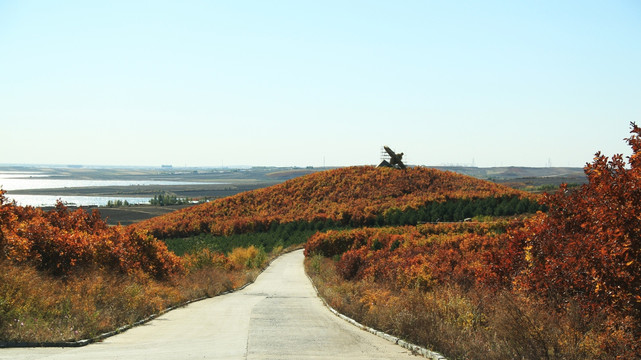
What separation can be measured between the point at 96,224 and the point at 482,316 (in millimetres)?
19385

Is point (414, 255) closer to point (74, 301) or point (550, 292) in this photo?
point (550, 292)

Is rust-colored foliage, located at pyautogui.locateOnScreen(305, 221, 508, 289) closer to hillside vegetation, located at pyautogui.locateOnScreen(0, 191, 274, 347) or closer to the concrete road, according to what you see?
the concrete road

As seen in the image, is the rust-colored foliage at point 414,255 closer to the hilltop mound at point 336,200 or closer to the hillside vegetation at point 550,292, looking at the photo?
the hillside vegetation at point 550,292

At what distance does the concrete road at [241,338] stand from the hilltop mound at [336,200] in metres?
40.4

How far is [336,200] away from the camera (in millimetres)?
70688

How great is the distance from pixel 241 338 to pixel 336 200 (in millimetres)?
57781

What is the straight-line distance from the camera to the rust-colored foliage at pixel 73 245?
58.0 feet

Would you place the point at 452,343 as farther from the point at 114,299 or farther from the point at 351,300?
the point at 114,299

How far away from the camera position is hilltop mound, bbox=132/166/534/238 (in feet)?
199

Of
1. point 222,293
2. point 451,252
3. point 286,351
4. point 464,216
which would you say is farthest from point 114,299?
point 464,216

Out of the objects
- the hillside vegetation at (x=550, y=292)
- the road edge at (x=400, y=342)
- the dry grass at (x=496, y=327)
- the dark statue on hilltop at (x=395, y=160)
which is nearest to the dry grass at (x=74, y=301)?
the road edge at (x=400, y=342)

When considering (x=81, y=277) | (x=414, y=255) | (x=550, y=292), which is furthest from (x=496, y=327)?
(x=414, y=255)

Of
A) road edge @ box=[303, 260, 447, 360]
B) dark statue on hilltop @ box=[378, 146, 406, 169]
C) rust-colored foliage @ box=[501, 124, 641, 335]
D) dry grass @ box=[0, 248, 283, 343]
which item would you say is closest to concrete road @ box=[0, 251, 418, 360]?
road edge @ box=[303, 260, 447, 360]

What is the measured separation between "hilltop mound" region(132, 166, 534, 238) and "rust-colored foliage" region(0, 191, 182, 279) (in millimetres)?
35937
